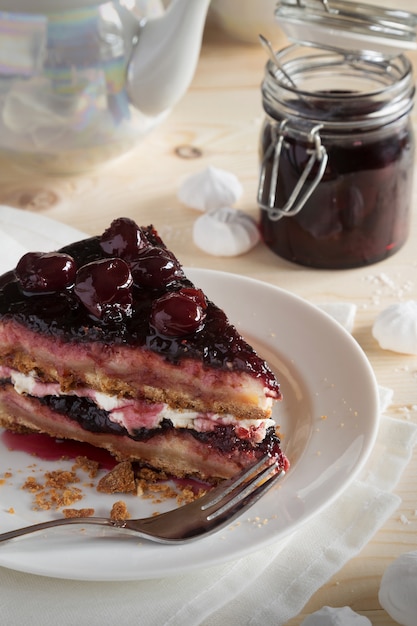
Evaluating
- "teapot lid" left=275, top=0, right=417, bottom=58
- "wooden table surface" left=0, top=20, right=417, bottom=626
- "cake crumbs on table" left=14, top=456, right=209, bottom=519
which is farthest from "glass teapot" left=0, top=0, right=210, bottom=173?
"cake crumbs on table" left=14, top=456, right=209, bottom=519

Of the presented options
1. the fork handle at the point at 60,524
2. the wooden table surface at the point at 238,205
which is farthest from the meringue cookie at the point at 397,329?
the fork handle at the point at 60,524

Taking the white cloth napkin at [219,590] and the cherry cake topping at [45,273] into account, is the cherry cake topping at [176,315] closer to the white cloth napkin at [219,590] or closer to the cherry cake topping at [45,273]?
the cherry cake topping at [45,273]

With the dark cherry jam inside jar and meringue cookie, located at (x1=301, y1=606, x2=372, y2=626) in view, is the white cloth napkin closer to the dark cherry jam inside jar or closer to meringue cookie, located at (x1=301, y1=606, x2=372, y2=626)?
meringue cookie, located at (x1=301, y1=606, x2=372, y2=626)

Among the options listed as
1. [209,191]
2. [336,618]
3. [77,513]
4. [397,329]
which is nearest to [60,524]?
[77,513]

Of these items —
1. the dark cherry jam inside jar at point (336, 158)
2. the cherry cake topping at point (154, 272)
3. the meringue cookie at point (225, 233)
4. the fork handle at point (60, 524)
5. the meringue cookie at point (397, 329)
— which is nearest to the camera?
the fork handle at point (60, 524)

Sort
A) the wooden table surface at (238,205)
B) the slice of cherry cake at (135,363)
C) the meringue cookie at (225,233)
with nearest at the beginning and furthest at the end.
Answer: the wooden table surface at (238,205)
the slice of cherry cake at (135,363)
the meringue cookie at (225,233)

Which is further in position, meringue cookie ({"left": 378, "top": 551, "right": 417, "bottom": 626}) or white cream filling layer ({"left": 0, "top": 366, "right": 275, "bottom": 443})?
white cream filling layer ({"left": 0, "top": 366, "right": 275, "bottom": 443})

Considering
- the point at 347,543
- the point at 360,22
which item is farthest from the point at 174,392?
the point at 360,22
